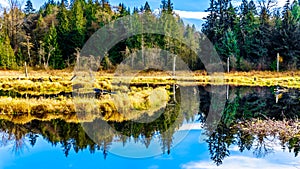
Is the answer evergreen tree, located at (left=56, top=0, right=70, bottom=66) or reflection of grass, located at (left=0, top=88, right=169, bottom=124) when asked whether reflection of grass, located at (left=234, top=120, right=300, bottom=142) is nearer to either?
reflection of grass, located at (left=0, top=88, right=169, bottom=124)

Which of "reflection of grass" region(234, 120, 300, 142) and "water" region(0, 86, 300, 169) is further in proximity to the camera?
"reflection of grass" region(234, 120, 300, 142)

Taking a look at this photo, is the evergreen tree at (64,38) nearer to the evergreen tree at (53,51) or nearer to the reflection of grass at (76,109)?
the evergreen tree at (53,51)

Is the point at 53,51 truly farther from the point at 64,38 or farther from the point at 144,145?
the point at 144,145

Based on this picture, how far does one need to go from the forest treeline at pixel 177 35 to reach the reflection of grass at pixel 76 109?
77.0 feet

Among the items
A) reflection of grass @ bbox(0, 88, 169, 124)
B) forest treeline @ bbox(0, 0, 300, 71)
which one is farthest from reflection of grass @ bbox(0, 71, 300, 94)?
reflection of grass @ bbox(0, 88, 169, 124)

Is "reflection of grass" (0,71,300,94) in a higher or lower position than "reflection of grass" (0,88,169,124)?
higher

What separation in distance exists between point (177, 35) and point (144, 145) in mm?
30190

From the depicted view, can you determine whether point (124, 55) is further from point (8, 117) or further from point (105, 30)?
point (8, 117)

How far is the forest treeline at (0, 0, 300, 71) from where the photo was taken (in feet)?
116

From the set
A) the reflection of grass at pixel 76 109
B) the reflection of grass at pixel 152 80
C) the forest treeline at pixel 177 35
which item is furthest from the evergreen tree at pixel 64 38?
the reflection of grass at pixel 76 109

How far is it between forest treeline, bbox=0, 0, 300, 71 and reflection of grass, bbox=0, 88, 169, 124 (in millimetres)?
23455

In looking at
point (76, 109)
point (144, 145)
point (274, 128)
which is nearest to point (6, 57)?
point (76, 109)

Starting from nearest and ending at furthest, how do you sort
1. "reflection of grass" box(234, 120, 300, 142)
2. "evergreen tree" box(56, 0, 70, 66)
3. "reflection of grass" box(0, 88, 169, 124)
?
1. "reflection of grass" box(234, 120, 300, 142)
2. "reflection of grass" box(0, 88, 169, 124)
3. "evergreen tree" box(56, 0, 70, 66)

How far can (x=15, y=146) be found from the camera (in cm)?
866
